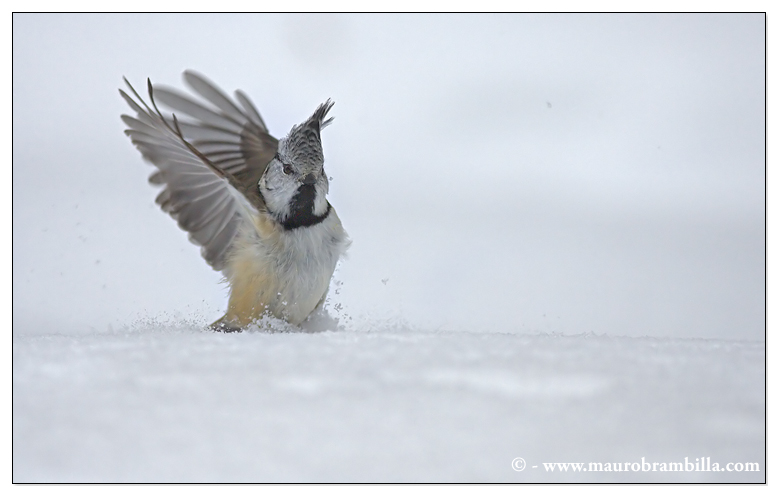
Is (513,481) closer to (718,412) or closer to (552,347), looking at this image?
(718,412)

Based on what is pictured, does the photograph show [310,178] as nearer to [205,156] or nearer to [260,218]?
[260,218]

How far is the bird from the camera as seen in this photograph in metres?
2.54

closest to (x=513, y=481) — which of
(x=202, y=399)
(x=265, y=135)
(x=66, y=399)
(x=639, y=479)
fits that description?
(x=639, y=479)

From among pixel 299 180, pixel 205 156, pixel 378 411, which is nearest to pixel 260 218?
pixel 299 180

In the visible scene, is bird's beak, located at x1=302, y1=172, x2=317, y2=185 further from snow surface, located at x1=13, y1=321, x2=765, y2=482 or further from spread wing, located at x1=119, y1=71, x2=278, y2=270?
snow surface, located at x1=13, y1=321, x2=765, y2=482

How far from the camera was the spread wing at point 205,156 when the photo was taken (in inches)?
99.4

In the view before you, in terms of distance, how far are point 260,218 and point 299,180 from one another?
0.23 m

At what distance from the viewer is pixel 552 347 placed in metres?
1.68

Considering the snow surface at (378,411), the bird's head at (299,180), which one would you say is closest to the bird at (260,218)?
the bird's head at (299,180)

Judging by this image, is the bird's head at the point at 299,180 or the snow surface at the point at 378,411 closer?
the snow surface at the point at 378,411

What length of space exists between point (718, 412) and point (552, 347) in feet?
1.60

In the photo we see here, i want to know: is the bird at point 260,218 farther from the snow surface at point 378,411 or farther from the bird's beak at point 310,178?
the snow surface at point 378,411

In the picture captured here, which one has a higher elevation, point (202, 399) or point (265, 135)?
point (265, 135)

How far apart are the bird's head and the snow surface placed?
97 cm
